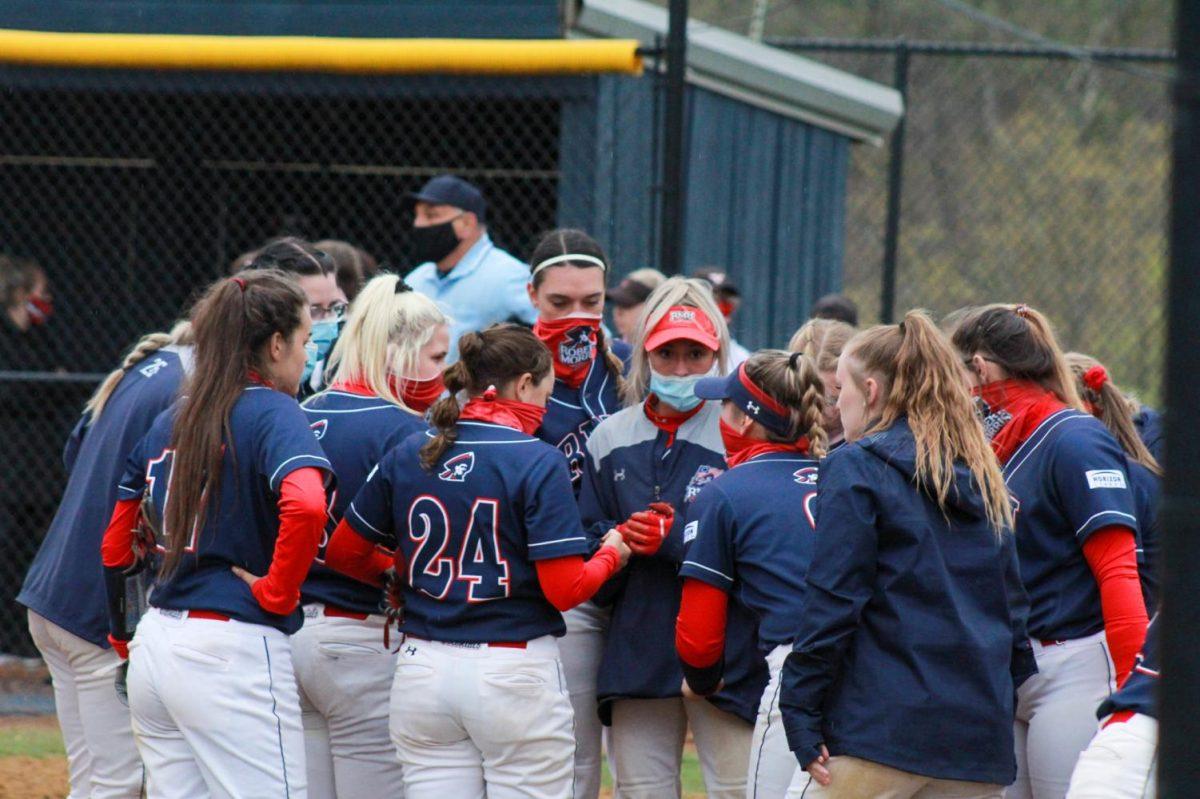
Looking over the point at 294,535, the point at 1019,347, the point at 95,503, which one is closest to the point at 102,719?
the point at 95,503

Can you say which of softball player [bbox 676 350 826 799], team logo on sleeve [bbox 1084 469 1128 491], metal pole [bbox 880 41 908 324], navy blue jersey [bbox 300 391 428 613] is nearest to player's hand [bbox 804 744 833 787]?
softball player [bbox 676 350 826 799]

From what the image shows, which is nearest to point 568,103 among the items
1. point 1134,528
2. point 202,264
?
point 202,264

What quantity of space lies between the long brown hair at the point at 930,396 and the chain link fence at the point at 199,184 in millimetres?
5122

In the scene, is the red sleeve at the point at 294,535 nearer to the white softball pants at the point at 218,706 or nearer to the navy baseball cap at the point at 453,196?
the white softball pants at the point at 218,706

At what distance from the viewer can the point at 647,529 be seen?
12.3 ft

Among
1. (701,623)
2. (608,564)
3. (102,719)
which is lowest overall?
(102,719)

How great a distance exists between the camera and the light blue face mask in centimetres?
399

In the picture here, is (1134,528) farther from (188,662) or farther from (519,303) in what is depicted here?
(519,303)

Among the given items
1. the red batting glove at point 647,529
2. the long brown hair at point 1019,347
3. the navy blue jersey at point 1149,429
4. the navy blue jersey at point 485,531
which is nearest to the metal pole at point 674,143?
the navy blue jersey at point 1149,429

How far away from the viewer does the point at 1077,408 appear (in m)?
3.82

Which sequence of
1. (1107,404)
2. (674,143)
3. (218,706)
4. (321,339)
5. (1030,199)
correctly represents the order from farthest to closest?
(1030,199) → (674,143) → (321,339) → (1107,404) → (218,706)

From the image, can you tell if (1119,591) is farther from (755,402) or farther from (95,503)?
(95,503)

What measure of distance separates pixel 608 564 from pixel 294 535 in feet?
2.52

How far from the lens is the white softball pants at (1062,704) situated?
12.0ft
